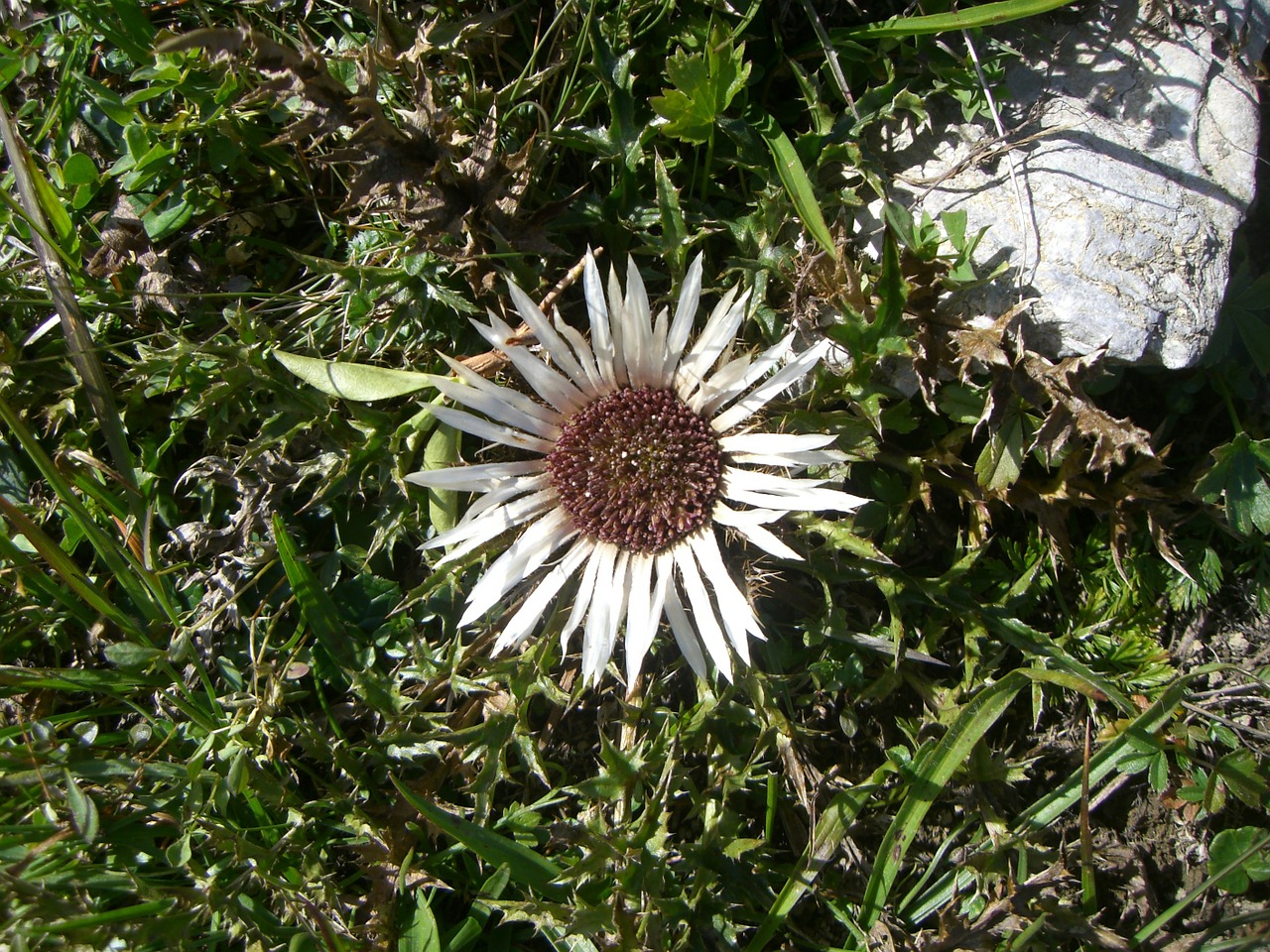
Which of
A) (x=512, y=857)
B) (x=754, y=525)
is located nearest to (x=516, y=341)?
(x=754, y=525)

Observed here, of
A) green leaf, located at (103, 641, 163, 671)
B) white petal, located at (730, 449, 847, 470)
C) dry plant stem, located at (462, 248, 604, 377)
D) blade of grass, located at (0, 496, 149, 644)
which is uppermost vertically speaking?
dry plant stem, located at (462, 248, 604, 377)

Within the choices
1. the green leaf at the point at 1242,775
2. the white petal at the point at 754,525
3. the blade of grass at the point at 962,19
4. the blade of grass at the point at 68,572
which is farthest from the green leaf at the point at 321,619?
the green leaf at the point at 1242,775

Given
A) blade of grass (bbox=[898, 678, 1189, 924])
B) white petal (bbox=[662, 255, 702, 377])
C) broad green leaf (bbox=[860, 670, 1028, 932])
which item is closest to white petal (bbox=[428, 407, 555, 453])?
white petal (bbox=[662, 255, 702, 377])

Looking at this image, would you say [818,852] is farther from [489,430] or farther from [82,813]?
[82,813]

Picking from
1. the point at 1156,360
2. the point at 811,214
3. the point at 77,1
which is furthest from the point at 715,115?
the point at 77,1

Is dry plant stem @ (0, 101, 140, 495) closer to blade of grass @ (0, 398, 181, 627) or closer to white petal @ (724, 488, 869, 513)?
blade of grass @ (0, 398, 181, 627)

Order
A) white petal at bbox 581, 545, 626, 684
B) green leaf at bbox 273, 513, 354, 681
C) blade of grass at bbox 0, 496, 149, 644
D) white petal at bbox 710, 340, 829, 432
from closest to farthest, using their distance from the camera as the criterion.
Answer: white petal at bbox 710, 340, 829, 432 < white petal at bbox 581, 545, 626, 684 < blade of grass at bbox 0, 496, 149, 644 < green leaf at bbox 273, 513, 354, 681

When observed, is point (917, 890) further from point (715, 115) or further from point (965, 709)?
point (715, 115)
